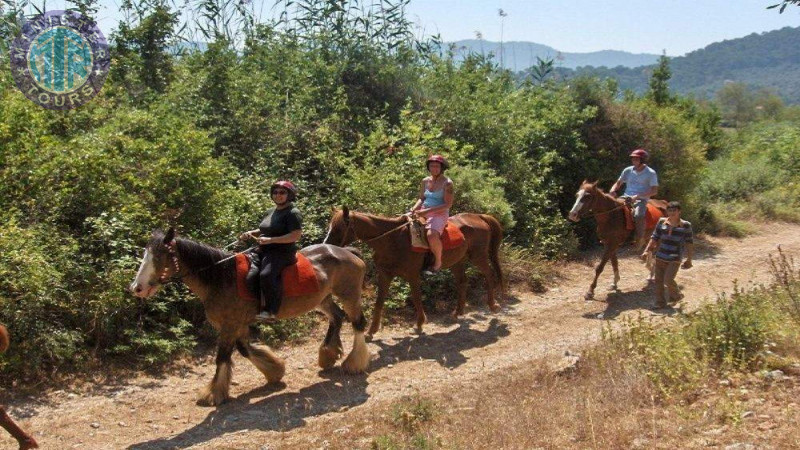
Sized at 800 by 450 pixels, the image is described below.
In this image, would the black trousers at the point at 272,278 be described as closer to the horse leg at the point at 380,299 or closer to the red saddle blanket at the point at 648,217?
the horse leg at the point at 380,299

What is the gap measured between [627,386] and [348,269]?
3.64 meters

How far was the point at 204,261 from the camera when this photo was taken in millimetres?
8258

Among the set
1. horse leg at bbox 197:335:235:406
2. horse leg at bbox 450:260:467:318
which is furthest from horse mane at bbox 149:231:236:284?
horse leg at bbox 450:260:467:318

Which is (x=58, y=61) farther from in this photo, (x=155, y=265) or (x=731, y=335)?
(x=731, y=335)

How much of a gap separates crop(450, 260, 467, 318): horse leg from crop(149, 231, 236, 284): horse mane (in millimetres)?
4620

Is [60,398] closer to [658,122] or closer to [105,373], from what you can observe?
[105,373]

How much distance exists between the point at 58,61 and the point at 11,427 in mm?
7768

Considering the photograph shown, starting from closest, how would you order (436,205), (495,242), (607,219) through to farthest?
(436,205), (495,242), (607,219)

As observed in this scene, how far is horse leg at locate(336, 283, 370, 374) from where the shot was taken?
373 inches

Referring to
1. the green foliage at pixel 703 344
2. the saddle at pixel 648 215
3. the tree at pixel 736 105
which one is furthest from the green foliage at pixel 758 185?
the tree at pixel 736 105

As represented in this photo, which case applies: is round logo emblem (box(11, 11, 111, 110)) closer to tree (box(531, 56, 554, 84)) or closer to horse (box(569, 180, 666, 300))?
horse (box(569, 180, 666, 300))

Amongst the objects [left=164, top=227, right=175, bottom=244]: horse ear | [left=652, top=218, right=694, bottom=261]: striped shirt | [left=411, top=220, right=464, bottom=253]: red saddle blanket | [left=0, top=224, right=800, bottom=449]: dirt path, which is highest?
A: [left=164, top=227, right=175, bottom=244]: horse ear

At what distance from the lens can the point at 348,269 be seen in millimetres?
9492

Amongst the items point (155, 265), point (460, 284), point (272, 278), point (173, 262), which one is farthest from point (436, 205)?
point (155, 265)
